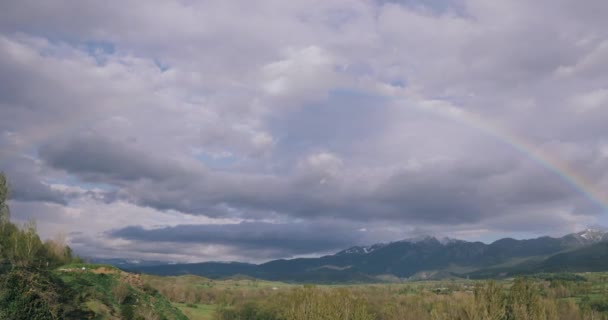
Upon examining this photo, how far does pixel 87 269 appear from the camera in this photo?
8025cm

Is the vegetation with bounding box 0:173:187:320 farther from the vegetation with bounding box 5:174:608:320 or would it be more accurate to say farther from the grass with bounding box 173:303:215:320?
the grass with bounding box 173:303:215:320

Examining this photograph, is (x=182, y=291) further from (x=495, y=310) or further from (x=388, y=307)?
(x=495, y=310)

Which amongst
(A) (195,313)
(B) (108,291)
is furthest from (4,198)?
(A) (195,313)

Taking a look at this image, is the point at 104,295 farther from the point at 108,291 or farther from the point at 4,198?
the point at 4,198

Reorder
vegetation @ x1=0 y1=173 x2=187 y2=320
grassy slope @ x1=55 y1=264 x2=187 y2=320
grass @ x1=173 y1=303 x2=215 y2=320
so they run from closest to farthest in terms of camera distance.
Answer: vegetation @ x1=0 y1=173 x2=187 y2=320 → grassy slope @ x1=55 y1=264 x2=187 y2=320 → grass @ x1=173 y1=303 x2=215 y2=320

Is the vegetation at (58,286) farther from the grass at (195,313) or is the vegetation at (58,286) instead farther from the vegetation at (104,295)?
the grass at (195,313)

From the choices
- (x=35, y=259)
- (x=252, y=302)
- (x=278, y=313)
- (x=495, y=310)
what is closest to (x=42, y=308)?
(x=35, y=259)

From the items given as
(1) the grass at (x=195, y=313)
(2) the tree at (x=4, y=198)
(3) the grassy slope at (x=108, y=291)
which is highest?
(2) the tree at (x=4, y=198)

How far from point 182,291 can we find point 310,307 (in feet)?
386

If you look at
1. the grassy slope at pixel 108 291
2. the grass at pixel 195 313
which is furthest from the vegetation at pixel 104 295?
the grass at pixel 195 313

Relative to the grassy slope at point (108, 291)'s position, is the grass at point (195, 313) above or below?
below

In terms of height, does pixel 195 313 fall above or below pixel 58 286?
below

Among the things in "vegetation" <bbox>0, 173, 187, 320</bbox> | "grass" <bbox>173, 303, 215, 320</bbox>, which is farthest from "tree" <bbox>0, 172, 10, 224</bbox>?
"grass" <bbox>173, 303, 215, 320</bbox>

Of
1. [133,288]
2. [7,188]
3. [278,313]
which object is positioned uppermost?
[7,188]
